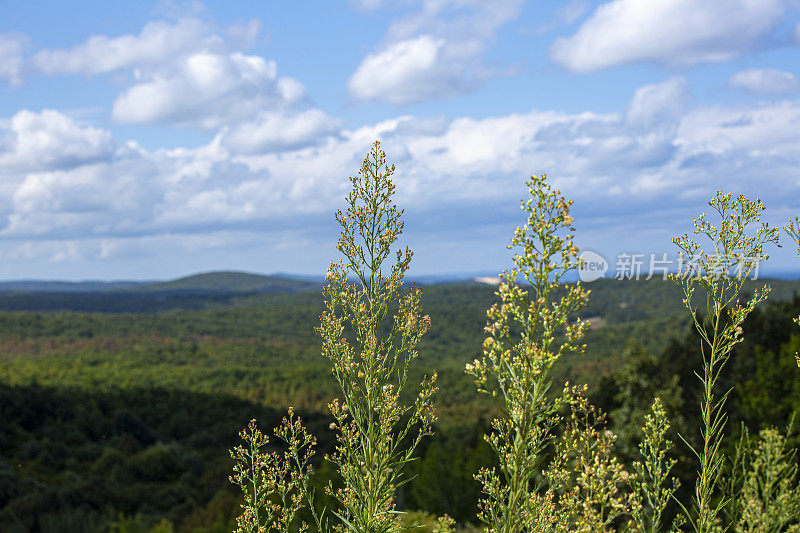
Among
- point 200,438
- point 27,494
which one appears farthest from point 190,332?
point 27,494

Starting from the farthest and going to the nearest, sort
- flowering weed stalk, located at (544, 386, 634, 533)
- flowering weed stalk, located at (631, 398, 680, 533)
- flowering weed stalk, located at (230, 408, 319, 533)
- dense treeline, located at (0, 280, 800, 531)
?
dense treeline, located at (0, 280, 800, 531) < flowering weed stalk, located at (631, 398, 680, 533) < flowering weed stalk, located at (230, 408, 319, 533) < flowering weed stalk, located at (544, 386, 634, 533)

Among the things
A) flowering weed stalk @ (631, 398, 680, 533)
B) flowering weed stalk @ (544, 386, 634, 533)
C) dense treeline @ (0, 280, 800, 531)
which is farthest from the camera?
dense treeline @ (0, 280, 800, 531)

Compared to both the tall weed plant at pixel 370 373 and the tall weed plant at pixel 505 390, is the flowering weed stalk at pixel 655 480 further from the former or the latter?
the tall weed plant at pixel 370 373

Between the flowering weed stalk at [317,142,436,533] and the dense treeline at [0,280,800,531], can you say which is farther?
the dense treeline at [0,280,800,531]

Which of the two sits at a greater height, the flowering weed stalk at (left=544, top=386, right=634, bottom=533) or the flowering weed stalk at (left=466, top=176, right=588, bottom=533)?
the flowering weed stalk at (left=466, top=176, right=588, bottom=533)

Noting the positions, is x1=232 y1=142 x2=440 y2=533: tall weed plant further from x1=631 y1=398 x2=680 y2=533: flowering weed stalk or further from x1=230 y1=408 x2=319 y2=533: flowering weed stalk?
x1=631 y1=398 x2=680 y2=533: flowering weed stalk

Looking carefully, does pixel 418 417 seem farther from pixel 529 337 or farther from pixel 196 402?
pixel 196 402

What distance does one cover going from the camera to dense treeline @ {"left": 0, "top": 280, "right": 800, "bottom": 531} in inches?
1230

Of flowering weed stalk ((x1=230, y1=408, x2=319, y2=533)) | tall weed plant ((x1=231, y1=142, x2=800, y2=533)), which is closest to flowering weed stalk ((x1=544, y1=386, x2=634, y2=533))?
tall weed plant ((x1=231, y1=142, x2=800, y2=533))

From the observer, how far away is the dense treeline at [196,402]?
3125cm

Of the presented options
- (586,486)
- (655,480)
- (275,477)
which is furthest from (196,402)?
(586,486)

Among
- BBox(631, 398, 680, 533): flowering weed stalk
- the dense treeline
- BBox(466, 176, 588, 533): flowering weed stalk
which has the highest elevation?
BBox(466, 176, 588, 533): flowering weed stalk

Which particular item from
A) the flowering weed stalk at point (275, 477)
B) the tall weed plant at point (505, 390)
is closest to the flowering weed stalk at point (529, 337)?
the tall weed plant at point (505, 390)

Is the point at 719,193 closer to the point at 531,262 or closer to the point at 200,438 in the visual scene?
the point at 531,262
